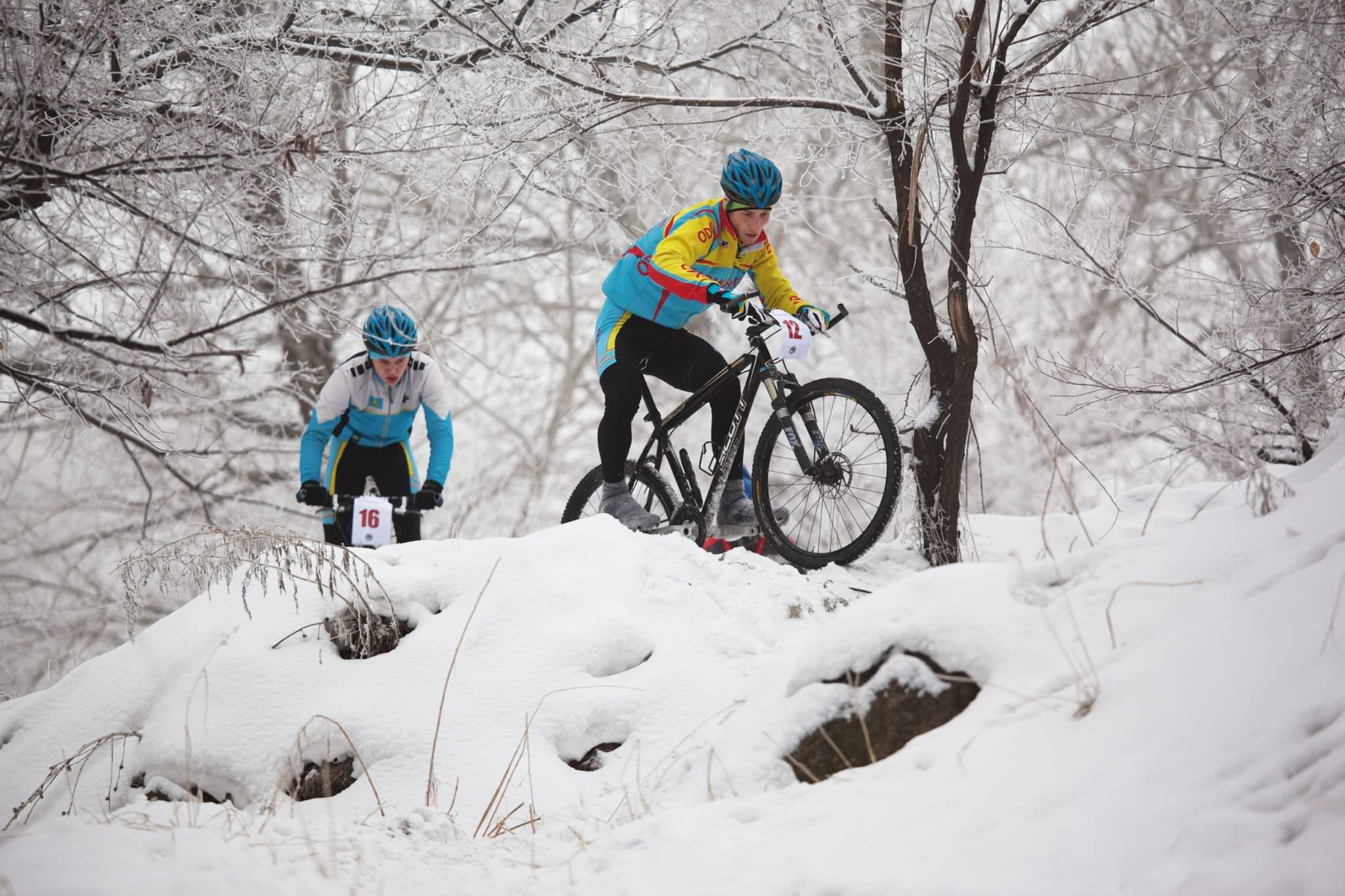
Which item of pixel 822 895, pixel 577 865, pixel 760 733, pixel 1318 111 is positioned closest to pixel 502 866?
pixel 577 865

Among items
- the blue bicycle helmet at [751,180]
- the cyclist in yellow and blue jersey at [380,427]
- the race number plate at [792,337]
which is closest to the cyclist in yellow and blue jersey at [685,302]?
the blue bicycle helmet at [751,180]

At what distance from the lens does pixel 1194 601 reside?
2.17 m

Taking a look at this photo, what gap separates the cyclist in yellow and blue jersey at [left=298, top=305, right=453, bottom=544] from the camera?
18.2 feet

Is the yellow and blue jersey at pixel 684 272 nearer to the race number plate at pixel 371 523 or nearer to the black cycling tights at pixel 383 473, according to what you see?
the race number plate at pixel 371 523

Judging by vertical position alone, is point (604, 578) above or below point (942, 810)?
above

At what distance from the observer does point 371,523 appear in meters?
5.42

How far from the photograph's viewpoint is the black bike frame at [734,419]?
15.4ft

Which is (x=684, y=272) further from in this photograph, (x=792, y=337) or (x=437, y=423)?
(x=437, y=423)

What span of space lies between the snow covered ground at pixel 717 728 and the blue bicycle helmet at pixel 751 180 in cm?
181

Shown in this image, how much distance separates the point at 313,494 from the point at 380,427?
70cm

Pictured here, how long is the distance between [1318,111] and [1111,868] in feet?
14.8

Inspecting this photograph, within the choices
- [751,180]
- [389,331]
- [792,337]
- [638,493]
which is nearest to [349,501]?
[389,331]

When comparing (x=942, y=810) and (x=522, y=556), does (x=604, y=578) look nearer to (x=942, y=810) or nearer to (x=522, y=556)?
(x=522, y=556)

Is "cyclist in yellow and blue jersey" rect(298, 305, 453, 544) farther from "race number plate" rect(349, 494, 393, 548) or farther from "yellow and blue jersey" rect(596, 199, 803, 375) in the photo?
"yellow and blue jersey" rect(596, 199, 803, 375)
